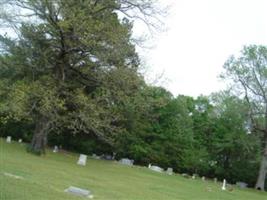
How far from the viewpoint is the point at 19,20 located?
25.0 metres

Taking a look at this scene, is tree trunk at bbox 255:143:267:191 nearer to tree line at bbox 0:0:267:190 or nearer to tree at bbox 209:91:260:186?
tree at bbox 209:91:260:186

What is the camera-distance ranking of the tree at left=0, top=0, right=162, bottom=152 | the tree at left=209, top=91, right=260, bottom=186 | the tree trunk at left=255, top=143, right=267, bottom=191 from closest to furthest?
the tree at left=0, top=0, right=162, bottom=152, the tree trunk at left=255, top=143, right=267, bottom=191, the tree at left=209, top=91, right=260, bottom=186

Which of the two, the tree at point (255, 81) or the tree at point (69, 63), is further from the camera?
the tree at point (255, 81)

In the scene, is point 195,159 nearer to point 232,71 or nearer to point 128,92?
point 232,71

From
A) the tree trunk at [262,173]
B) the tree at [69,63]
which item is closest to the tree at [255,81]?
the tree trunk at [262,173]

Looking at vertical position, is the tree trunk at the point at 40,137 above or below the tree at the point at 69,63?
below

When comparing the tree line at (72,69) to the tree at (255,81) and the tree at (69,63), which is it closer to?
the tree at (69,63)

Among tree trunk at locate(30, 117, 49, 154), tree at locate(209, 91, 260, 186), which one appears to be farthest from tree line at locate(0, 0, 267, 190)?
tree at locate(209, 91, 260, 186)

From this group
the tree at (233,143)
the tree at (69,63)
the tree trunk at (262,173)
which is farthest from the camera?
the tree at (233,143)

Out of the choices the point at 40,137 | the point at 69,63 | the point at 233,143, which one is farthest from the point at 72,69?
the point at 233,143

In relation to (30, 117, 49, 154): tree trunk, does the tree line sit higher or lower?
higher

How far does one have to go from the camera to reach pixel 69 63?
25.9 meters

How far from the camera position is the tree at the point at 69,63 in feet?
77.6

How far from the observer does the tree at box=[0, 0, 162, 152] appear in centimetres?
2366
